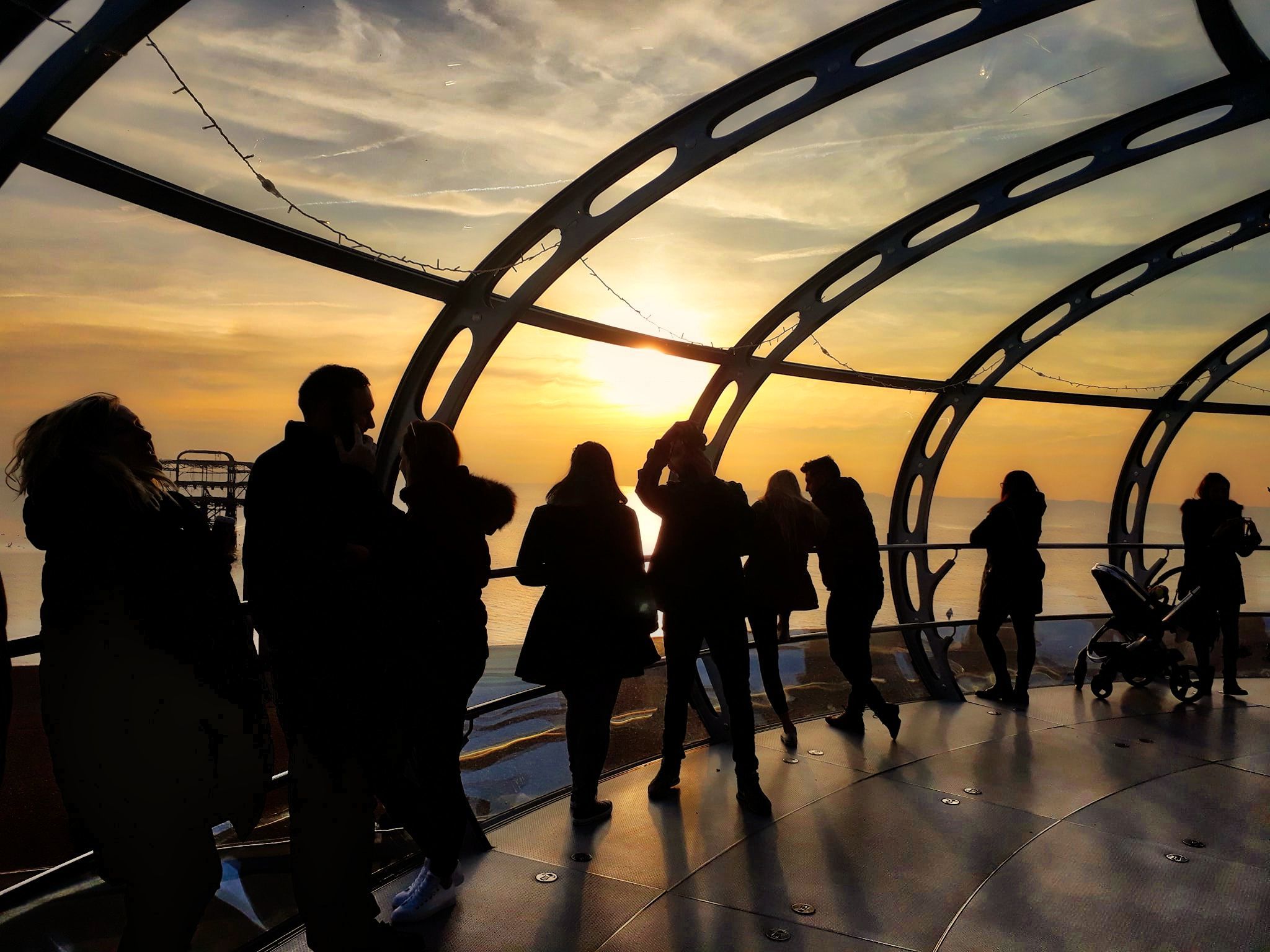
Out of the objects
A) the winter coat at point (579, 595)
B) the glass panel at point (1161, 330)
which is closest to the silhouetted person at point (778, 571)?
the winter coat at point (579, 595)

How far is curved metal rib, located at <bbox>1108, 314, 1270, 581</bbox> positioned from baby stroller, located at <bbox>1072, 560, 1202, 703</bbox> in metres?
2.09

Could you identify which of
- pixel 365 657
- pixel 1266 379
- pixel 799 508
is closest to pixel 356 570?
pixel 365 657

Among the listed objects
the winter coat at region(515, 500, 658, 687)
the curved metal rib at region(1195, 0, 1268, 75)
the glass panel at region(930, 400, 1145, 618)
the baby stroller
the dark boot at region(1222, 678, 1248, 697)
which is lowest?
the dark boot at region(1222, 678, 1248, 697)

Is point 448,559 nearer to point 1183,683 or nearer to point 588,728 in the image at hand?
point 588,728

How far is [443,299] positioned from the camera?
432cm

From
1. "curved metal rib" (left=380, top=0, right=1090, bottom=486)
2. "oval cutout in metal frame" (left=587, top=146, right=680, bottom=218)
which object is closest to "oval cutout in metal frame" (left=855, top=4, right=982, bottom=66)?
"curved metal rib" (left=380, top=0, right=1090, bottom=486)

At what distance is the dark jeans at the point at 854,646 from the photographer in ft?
14.5

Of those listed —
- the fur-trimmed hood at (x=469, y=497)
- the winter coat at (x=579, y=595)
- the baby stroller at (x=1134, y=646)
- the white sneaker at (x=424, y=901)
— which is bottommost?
the white sneaker at (x=424, y=901)

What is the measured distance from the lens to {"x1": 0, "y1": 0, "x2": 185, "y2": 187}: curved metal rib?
247cm

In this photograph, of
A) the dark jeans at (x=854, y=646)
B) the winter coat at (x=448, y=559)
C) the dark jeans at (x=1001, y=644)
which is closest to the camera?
the winter coat at (x=448, y=559)

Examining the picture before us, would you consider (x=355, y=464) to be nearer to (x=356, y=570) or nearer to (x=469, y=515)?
(x=356, y=570)

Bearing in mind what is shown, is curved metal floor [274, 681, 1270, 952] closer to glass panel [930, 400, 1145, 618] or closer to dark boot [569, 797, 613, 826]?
dark boot [569, 797, 613, 826]

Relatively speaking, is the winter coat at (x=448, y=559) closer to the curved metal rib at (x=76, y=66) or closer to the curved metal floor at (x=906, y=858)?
the curved metal floor at (x=906, y=858)

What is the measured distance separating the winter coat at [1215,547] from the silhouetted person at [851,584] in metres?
2.63
